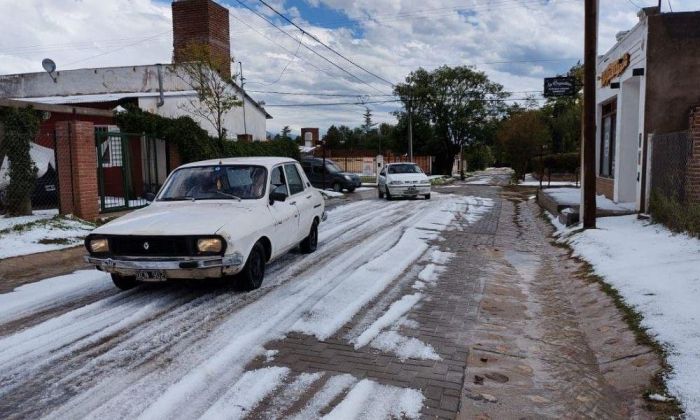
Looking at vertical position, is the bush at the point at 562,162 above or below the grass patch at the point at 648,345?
above

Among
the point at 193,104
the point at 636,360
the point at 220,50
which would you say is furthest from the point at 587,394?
the point at 220,50

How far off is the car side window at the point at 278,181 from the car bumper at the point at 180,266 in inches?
69.6

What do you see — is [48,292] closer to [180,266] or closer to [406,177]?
[180,266]

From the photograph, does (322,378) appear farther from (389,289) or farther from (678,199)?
(678,199)

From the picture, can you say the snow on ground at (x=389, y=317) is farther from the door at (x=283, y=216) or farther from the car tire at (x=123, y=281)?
the car tire at (x=123, y=281)

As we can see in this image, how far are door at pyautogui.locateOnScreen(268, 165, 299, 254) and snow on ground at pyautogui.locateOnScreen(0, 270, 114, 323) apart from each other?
225 centimetres

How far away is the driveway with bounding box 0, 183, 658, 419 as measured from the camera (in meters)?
3.56

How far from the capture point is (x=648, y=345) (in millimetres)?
4367

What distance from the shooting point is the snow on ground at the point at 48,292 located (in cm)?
577

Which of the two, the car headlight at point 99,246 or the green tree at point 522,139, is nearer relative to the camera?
the car headlight at point 99,246

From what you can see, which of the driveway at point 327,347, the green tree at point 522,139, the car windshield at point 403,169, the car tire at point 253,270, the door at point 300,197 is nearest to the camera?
the driveway at point 327,347

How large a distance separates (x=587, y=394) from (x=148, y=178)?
14445 millimetres

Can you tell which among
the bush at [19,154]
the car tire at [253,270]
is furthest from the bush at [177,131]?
the car tire at [253,270]

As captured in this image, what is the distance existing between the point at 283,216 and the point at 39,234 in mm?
5417
